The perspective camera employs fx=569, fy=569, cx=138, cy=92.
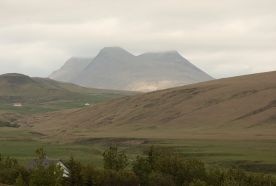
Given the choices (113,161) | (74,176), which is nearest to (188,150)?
(113,161)

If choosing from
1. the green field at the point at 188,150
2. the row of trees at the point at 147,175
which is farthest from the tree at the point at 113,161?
the green field at the point at 188,150

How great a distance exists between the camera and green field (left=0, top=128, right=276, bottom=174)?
13638 cm

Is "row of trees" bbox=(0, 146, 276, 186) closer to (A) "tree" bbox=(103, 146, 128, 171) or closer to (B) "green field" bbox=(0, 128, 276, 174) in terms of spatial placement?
(A) "tree" bbox=(103, 146, 128, 171)

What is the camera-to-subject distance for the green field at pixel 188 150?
447 ft

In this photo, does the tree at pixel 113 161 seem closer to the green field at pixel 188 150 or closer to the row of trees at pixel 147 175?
the row of trees at pixel 147 175

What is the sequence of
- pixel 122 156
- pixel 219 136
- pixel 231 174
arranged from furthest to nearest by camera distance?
pixel 219 136 < pixel 122 156 < pixel 231 174

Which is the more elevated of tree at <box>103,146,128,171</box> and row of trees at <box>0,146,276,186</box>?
tree at <box>103,146,128,171</box>

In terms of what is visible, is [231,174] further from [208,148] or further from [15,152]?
[15,152]

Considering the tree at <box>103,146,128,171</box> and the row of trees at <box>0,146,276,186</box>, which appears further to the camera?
the tree at <box>103,146,128,171</box>

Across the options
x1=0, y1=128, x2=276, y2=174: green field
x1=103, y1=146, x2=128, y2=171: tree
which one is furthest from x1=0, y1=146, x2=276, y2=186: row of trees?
x1=0, y1=128, x2=276, y2=174: green field

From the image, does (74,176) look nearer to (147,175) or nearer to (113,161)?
(113,161)

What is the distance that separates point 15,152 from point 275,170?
243 ft

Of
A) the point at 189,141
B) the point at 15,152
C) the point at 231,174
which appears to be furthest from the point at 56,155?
the point at 231,174

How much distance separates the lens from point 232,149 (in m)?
160
